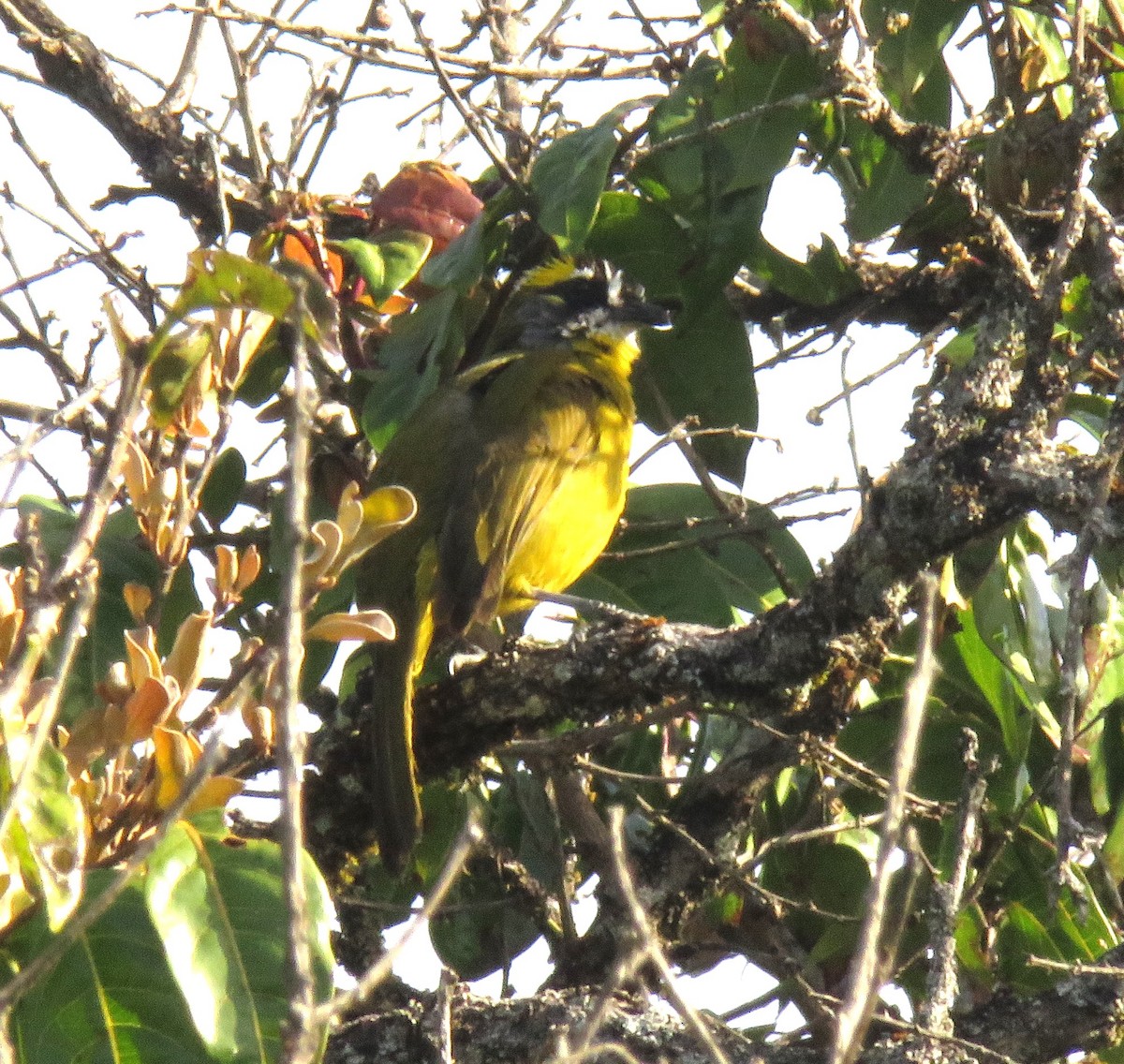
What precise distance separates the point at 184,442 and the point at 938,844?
235 cm

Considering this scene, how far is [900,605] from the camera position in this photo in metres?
3.09

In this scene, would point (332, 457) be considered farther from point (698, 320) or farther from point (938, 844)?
point (938, 844)

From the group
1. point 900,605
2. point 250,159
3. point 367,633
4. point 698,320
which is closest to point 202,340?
point 367,633

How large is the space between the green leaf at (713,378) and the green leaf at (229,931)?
1.96 metres

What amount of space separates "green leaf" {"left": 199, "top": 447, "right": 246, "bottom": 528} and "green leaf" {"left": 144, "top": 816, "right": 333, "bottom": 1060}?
1577 millimetres

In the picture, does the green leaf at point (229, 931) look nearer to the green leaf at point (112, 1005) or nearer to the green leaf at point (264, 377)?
the green leaf at point (112, 1005)

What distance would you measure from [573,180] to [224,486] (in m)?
1.20

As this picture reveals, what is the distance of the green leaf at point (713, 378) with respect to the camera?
3986 mm

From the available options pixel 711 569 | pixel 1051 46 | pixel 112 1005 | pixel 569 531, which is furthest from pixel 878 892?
pixel 569 531

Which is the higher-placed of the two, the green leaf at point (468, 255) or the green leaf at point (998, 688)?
the green leaf at point (468, 255)

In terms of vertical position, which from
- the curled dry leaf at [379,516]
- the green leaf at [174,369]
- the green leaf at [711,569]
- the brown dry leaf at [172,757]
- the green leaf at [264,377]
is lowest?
the brown dry leaf at [172,757]

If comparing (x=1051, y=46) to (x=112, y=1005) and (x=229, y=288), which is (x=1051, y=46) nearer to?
(x=229, y=288)

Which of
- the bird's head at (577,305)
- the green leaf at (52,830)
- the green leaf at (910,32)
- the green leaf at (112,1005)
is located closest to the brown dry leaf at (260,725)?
the green leaf at (112,1005)

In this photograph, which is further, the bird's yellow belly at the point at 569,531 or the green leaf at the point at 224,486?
the bird's yellow belly at the point at 569,531
